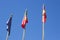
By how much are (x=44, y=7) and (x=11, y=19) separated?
18.4ft

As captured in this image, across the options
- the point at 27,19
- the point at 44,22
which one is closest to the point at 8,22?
the point at 27,19

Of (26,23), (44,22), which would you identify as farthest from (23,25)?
(44,22)

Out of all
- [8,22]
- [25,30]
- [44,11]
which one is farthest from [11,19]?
[44,11]

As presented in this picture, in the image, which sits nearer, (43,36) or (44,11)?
(43,36)

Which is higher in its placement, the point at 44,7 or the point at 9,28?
the point at 44,7

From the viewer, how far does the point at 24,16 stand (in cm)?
3425

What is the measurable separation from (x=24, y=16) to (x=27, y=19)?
1.02m

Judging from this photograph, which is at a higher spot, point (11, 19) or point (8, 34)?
point (11, 19)

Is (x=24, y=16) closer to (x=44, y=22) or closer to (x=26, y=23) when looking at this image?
(x=26, y=23)

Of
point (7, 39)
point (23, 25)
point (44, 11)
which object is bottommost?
point (7, 39)

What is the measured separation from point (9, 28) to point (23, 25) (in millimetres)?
2280

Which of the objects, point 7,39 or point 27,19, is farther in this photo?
point 27,19

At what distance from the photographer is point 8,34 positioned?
32.4 metres

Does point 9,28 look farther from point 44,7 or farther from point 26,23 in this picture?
point 44,7
